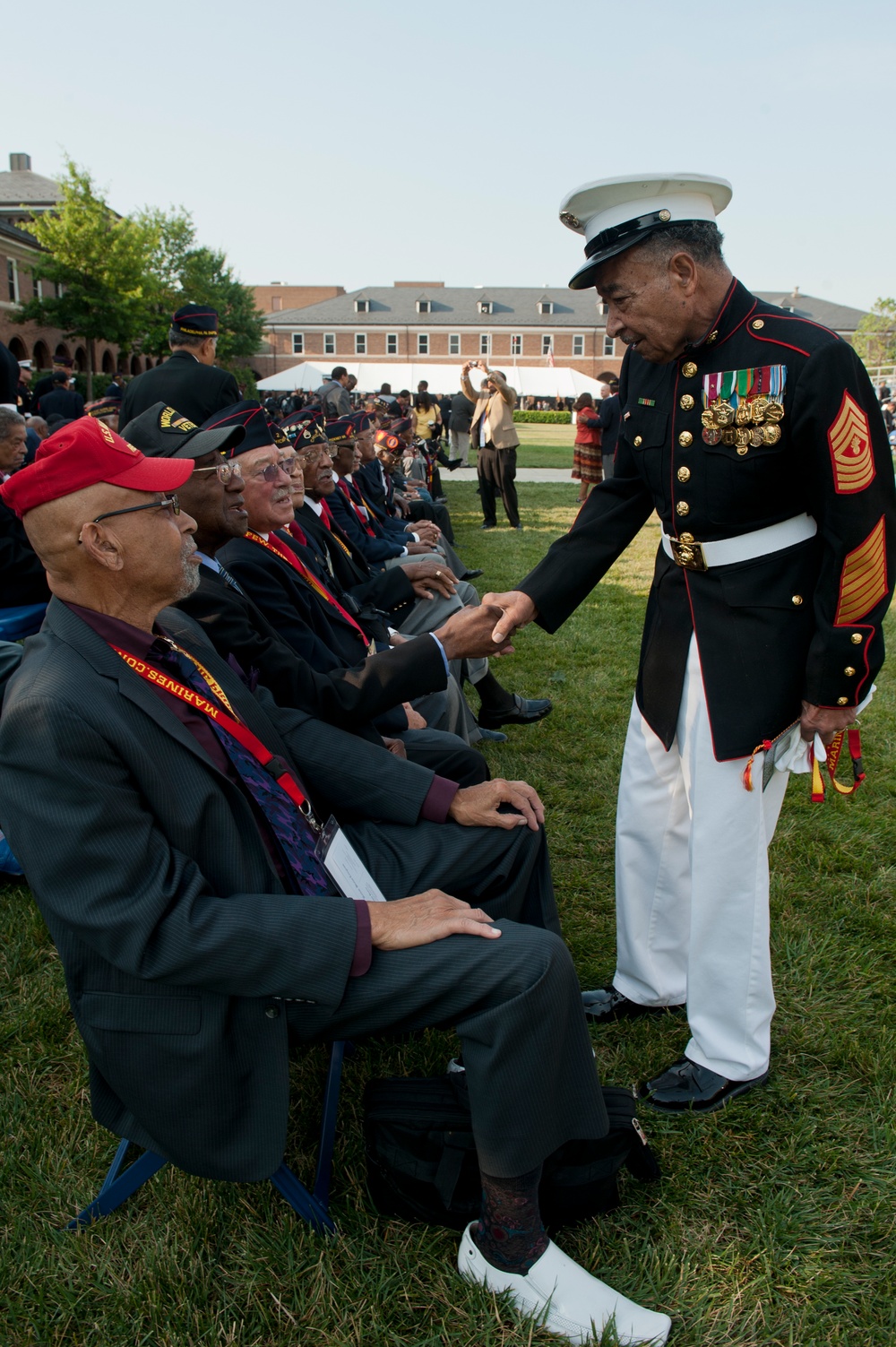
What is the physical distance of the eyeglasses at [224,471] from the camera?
9.81ft

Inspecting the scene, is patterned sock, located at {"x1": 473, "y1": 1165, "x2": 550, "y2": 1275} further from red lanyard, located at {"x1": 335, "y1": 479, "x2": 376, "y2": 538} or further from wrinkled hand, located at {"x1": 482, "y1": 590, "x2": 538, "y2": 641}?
red lanyard, located at {"x1": 335, "y1": 479, "x2": 376, "y2": 538}

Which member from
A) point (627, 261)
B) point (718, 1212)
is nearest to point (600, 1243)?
point (718, 1212)

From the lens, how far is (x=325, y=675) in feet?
10.3

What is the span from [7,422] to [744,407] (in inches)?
204

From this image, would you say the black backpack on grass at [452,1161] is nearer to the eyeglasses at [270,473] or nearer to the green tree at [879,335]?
the eyeglasses at [270,473]

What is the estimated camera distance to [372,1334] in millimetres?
2031

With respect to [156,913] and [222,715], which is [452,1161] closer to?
[156,913]

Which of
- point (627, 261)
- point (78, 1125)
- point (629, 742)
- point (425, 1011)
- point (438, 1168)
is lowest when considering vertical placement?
point (78, 1125)

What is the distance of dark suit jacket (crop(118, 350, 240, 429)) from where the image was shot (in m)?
4.73

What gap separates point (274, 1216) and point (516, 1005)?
0.99 metres

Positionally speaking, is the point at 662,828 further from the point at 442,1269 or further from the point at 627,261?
the point at 627,261

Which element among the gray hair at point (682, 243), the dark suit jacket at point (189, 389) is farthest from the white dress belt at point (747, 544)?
the dark suit jacket at point (189, 389)

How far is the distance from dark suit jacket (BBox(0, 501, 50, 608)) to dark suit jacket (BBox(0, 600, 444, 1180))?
3330mm

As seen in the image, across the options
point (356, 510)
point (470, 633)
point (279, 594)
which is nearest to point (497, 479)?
point (356, 510)
